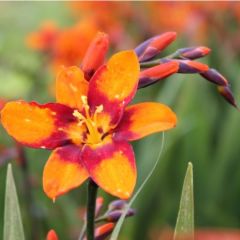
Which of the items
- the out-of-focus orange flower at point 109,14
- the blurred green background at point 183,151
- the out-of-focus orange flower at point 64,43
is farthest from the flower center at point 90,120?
the out-of-focus orange flower at point 109,14

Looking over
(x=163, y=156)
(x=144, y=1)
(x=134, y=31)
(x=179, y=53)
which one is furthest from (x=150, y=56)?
(x=144, y=1)

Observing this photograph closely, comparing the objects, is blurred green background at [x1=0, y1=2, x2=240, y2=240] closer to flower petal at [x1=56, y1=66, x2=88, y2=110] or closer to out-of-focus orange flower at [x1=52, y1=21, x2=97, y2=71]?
out-of-focus orange flower at [x1=52, y1=21, x2=97, y2=71]

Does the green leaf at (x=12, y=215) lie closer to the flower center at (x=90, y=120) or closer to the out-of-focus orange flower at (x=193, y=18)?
the flower center at (x=90, y=120)

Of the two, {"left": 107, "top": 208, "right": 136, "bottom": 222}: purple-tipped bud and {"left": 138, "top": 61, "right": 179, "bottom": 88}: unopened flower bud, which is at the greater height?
{"left": 138, "top": 61, "right": 179, "bottom": 88}: unopened flower bud

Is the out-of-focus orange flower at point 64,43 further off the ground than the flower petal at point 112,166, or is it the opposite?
the flower petal at point 112,166

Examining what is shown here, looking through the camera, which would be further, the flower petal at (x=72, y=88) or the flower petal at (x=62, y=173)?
the flower petal at (x=72, y=88)

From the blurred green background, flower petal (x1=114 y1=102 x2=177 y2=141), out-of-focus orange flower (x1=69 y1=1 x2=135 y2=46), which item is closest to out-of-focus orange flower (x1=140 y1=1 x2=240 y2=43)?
the blurred green background

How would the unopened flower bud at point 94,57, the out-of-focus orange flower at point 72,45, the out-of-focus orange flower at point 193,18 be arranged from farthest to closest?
the out-of-focus orange flower at point 193,18 < the out-of-focus orange flower at point 72,45 < the unopened flower bud at point 94,57
